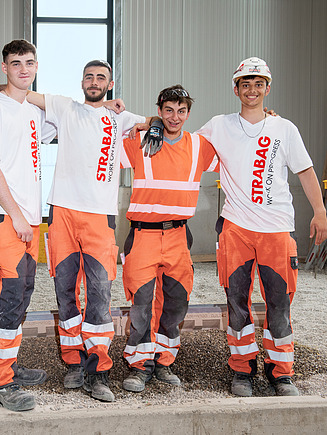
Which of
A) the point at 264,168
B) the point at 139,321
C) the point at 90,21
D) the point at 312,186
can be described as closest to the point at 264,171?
the point at 264,168

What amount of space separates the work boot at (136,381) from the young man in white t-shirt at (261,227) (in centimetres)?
56

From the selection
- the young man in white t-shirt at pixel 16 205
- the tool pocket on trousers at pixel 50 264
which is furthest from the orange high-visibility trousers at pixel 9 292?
the tool pocket on trousers at pixel 50 264

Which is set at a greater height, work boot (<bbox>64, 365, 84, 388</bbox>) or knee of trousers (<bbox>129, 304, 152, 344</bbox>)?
knee of trousers (<bbox>129, 304, 152, 344</bbox>)

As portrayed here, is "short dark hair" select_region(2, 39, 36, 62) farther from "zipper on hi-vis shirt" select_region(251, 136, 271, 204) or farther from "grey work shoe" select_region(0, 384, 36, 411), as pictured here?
A: "grey work shoe" select_region(0, 384, 36, 411)

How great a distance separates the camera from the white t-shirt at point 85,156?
10.1 ft

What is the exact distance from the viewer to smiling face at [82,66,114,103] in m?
3.14

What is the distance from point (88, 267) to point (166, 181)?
743mm

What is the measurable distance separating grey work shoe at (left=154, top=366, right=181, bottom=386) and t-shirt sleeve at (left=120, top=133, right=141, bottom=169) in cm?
137

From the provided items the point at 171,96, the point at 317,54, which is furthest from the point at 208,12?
the point at 171,96

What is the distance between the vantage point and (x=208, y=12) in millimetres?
9516

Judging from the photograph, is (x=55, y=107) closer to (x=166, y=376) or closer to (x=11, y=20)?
(x=166, y=376)

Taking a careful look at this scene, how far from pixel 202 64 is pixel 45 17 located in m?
3.07

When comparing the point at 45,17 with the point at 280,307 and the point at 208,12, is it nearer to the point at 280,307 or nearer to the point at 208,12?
the point at 208,12

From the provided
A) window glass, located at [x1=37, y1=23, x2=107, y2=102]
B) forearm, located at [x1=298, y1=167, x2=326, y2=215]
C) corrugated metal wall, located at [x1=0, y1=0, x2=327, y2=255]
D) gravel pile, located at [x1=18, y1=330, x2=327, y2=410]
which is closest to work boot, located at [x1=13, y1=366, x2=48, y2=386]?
gravel pile, located at [x1=18, y1=330, x2=327, y2=410]
